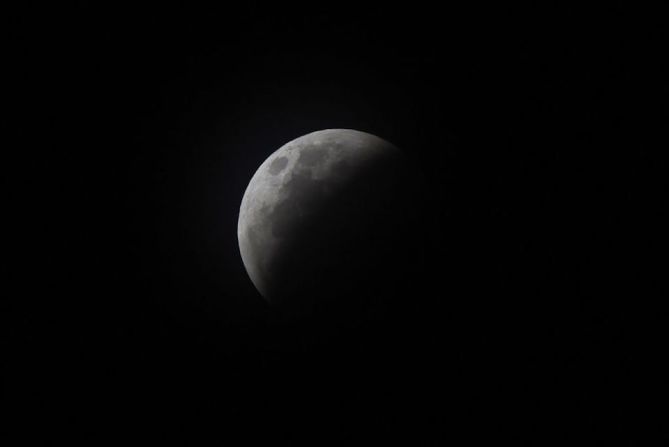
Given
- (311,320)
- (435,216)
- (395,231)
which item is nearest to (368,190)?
(395,231)

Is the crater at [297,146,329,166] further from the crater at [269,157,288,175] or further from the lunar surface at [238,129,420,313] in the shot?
the crater at [269,157,288,175]

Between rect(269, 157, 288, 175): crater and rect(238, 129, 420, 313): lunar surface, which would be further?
rect(269, 157, 288, 175): crater

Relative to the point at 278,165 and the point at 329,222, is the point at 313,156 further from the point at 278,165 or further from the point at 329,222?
the point at 329,222

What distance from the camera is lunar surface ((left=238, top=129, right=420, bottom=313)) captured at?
3.41 meters

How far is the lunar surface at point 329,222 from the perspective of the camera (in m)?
Answer: 3.41

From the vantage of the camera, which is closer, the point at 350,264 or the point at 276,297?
the point at 350,264

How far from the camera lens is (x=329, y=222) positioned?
3438mm

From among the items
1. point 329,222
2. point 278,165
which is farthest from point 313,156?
point 329,222

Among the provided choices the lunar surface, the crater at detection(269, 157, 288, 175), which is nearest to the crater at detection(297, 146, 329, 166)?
the lunar surface

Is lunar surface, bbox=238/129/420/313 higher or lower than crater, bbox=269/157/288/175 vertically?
lower

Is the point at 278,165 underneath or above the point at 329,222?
above

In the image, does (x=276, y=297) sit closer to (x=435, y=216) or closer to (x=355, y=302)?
(x=355, y=302)

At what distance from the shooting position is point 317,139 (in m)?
3.96

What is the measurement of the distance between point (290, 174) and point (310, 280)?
874mm
